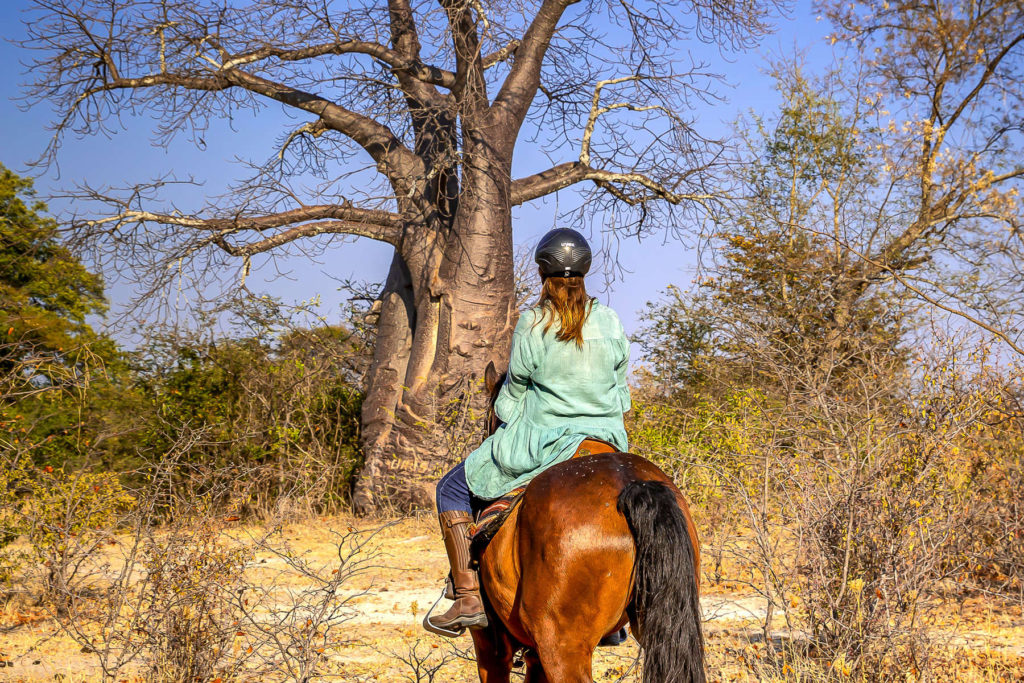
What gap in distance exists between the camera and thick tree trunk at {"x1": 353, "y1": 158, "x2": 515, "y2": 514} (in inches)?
432

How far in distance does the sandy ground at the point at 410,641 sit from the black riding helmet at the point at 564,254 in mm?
1727

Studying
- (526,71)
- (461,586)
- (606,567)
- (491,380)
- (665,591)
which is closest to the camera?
(665,591)

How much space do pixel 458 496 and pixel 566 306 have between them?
906 mm

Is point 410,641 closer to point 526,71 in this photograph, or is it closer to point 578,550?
point 578,550

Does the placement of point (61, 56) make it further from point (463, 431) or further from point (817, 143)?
point (817, 143)

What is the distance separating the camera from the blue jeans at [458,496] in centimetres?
365

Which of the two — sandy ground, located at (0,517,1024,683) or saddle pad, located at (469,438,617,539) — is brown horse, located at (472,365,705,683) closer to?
saddle pad, located at (469,438,617,539)

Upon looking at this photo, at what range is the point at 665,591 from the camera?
2.71 m

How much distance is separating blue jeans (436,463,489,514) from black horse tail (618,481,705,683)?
101cm

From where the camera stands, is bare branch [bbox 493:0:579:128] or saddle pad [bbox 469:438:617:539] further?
bare branch [bbox 493:0:579:128]

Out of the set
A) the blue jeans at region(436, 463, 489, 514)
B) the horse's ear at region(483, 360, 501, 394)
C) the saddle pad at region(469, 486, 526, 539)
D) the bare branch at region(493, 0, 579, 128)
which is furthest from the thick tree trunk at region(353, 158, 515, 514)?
the saddle pad at region(469, 486, 526, 539)

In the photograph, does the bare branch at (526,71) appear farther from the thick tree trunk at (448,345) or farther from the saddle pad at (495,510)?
the saddle pad at (495,510)

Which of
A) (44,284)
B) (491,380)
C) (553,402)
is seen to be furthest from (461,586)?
(44,284)

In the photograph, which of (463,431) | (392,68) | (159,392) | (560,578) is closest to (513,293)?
(463,431)
